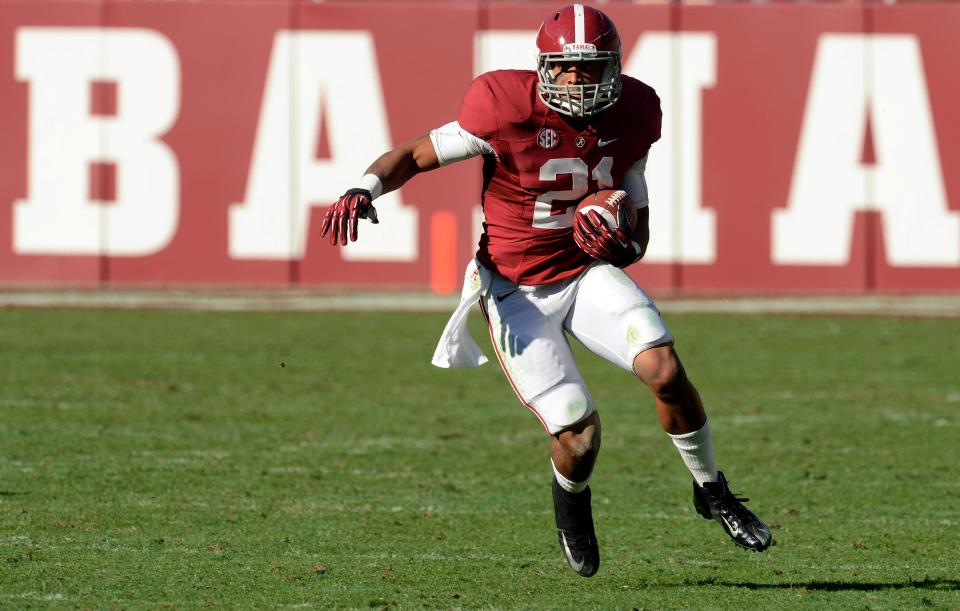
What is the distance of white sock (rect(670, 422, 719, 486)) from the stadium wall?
11.2m

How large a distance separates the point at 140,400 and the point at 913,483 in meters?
4.60

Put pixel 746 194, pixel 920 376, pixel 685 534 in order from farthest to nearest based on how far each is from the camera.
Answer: pixel 746 194 < pixel 920 376 < pixel 685 534

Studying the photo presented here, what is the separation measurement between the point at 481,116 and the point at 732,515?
158 centimetres

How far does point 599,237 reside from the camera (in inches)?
210

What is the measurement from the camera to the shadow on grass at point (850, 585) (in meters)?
5.32

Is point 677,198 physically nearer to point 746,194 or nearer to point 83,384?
point 746,194

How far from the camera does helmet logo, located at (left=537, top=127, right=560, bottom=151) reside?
18.0 ft

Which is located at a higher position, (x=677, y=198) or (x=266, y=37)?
(x=266, y=37)

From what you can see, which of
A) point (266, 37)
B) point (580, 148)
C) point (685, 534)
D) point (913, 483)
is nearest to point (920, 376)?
point (913, 483)

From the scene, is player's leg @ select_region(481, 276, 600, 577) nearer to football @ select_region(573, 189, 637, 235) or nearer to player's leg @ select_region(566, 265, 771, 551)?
player's leg @ select_region(566, 265, 771, 551)

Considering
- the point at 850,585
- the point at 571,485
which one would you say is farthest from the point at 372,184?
the point at 850,585

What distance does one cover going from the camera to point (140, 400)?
9.59 m

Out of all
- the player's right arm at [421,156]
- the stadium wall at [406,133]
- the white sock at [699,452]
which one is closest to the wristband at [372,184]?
the player's right arm at [421,156]

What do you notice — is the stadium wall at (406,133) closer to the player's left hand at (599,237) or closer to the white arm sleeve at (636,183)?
the white arm sleeve at (636,183)
